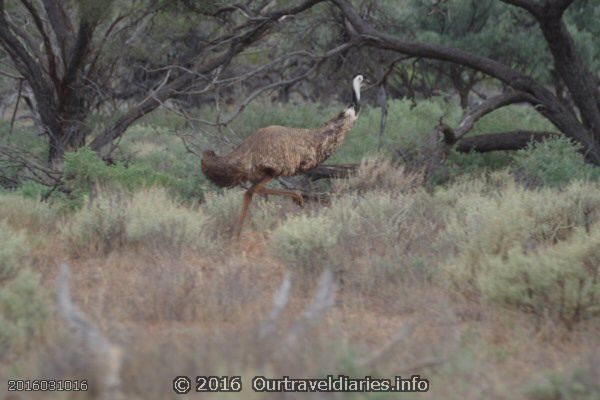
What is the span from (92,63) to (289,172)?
5.23m

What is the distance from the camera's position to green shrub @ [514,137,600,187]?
34.9 feet

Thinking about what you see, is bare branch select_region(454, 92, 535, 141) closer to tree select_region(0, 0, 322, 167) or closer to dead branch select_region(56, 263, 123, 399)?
tree select_region(0, 0, 322, 167)

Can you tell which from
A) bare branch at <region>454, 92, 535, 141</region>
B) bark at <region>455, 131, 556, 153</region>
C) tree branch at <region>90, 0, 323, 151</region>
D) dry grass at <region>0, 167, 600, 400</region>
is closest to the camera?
dry grass at <region>0, 167, 600, 400</region>

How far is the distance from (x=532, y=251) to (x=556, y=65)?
718cm

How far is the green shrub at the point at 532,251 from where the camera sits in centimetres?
571

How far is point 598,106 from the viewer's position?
13.1 m

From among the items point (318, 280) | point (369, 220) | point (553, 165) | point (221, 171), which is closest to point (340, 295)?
point (318, 280)

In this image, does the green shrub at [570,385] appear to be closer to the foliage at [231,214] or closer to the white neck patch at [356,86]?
the foliage at [231,214]

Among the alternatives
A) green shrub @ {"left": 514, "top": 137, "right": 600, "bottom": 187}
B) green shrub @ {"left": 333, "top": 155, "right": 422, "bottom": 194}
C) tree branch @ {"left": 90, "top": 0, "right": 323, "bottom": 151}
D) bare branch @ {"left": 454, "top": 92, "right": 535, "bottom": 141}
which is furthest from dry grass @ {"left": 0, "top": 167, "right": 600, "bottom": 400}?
tree branch @ {"left": 90, "top": 0, "right": 323, "bottom": 151}

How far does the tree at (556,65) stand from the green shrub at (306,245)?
246 inches

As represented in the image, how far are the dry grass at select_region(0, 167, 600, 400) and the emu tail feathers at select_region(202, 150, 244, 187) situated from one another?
462 millimetres

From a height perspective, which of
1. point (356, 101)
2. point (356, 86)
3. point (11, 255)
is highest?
point (356, 86)

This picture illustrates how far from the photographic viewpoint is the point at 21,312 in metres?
5.20

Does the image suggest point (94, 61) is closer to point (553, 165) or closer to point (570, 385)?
point (553, 165)
